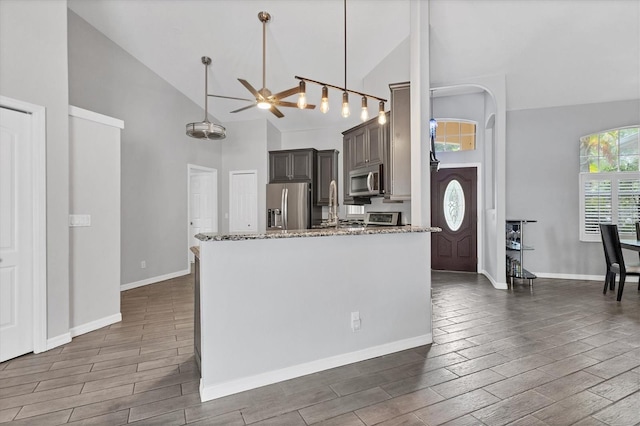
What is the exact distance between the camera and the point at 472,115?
6.16m

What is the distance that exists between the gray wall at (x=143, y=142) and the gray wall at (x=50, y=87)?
1460mm

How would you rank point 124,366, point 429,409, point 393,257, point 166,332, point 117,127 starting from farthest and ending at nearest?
1. point 117,127
2. point 166,332
3. point 393,257
4. point 124,366
5. point 429,409

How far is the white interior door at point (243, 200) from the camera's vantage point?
22.2ft

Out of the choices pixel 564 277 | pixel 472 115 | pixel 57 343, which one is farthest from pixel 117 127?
pixel 564 277

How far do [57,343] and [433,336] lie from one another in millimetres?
3308

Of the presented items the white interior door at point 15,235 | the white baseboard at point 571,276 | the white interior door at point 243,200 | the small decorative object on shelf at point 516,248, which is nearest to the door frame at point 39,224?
the white interior door at point 15,235

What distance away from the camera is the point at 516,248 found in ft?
17.1

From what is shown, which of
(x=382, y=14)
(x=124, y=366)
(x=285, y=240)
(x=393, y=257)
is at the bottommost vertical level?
(x=124, y=366)

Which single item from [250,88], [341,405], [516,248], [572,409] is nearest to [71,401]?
[341,405]

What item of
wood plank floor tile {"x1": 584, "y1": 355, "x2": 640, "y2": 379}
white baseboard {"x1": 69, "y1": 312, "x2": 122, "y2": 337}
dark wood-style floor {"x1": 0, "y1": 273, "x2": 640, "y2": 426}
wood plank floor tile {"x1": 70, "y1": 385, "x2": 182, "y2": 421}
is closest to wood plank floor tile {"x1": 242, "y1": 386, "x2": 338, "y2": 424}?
dark wood-style floor {"x1": 0, "y1": 273, "x2": 640, "y2": 426}

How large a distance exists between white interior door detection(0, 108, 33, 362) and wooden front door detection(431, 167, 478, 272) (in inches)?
232

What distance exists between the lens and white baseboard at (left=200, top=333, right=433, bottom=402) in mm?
2064

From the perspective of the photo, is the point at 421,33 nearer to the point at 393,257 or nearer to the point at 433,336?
the point at 393,257

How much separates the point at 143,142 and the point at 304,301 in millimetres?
4198
